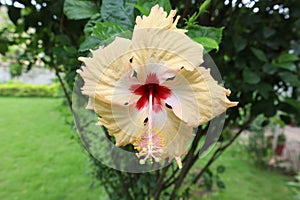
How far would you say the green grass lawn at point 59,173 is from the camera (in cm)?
292

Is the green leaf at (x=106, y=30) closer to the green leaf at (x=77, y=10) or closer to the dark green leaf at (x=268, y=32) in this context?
the green leaf at (x=77, y=10)

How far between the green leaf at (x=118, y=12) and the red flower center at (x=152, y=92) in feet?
0.48

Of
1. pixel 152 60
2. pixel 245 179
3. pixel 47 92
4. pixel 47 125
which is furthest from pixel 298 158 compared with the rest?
pixel 47 92

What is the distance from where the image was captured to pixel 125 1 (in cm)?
60

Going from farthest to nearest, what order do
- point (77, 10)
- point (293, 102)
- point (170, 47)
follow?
point (293, 102)
point (77, 10)
point (170, 47)

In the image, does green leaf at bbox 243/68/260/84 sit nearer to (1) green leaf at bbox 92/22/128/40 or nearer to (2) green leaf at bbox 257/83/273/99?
(2) green leaf at bbox 257/83/273/99

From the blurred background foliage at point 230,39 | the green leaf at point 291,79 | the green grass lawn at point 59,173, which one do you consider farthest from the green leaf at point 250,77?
the green grass lawn at point 59,173

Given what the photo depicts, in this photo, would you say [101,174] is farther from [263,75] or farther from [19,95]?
[19,95]

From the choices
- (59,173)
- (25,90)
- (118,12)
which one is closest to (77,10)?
(118,12)

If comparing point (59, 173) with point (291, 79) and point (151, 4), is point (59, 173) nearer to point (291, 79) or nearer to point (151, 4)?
point (291, 79)

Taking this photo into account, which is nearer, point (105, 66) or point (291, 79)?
point (105, 66)

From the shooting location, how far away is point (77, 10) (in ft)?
2.34

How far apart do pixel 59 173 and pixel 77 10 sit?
3.03 metres

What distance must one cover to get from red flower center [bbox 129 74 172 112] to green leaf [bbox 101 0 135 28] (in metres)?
0.15
